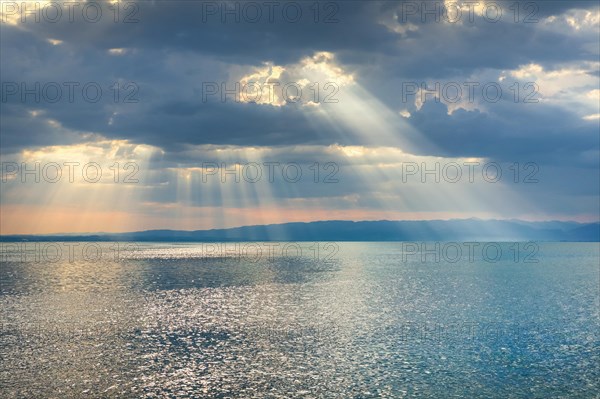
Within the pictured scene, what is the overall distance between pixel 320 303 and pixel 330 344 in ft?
137

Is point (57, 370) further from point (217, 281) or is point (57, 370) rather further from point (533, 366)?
point (217, 281)

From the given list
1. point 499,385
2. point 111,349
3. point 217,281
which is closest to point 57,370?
point 111,349

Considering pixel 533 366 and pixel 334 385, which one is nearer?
pixel 334 385

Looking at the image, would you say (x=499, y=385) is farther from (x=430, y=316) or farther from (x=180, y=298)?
(x=180, y=298)

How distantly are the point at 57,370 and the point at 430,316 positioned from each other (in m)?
59.1

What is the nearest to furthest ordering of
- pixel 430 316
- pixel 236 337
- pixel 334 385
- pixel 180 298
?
pixel 334 385 → pixel 236 337 → pixel 430 316 → pixel 180 298

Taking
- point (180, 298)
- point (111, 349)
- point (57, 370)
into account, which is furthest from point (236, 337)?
point (180, 298)

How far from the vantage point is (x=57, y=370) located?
5544 cm

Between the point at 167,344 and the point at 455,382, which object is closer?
the point at 455,382

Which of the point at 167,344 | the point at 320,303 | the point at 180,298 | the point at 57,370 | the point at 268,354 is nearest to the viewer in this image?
the point at 57,370

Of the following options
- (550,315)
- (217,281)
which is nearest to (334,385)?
(550,315)

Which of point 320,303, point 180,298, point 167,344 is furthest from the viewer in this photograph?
point 180,298

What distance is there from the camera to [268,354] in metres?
63.2

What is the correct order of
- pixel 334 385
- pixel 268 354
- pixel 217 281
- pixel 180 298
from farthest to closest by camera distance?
1. pixel 217 281
2. pixel 180 298
3. pixel 268 354
4. pixel 334 385
